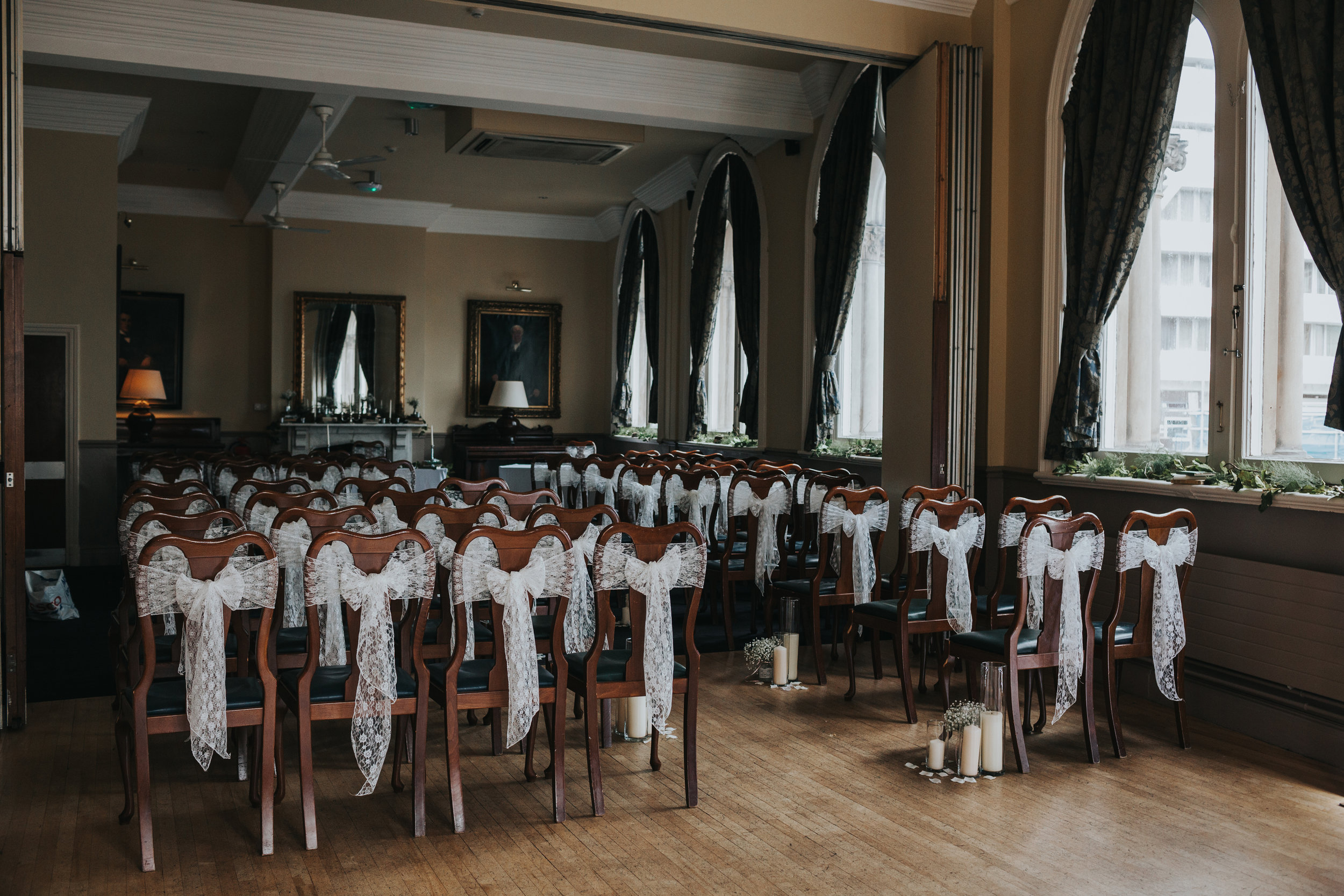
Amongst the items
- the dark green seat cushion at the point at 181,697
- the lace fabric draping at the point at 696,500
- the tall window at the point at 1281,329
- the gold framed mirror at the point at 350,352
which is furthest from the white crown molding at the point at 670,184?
the dark green seat cushion at the point at 181,697

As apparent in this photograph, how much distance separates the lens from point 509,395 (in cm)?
1359

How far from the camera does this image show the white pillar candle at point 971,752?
399cm

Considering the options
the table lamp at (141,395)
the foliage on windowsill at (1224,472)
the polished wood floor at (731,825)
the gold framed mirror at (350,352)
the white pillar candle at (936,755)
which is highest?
the gold framed mirror at (350,352)

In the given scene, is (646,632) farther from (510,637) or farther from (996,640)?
(996,640)

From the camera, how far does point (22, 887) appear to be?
9.84ft

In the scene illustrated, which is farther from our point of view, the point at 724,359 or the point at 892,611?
the point at 724,359

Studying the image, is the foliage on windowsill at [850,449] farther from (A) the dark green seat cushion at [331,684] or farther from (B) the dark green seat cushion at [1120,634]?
(A) the dark green seat cushion at [331,684]

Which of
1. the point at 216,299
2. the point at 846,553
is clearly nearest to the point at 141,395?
the point at 216,299

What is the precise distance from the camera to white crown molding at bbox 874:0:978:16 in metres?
6.48

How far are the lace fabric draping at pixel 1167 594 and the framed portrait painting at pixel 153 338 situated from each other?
11.5 meters

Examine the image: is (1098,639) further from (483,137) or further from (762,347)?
(483,137)

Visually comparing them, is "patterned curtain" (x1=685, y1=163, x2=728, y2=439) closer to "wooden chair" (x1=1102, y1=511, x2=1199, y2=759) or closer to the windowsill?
the windowsill

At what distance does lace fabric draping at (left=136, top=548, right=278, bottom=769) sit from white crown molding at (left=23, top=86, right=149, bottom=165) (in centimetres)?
745

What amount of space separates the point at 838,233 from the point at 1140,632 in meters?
4.62
